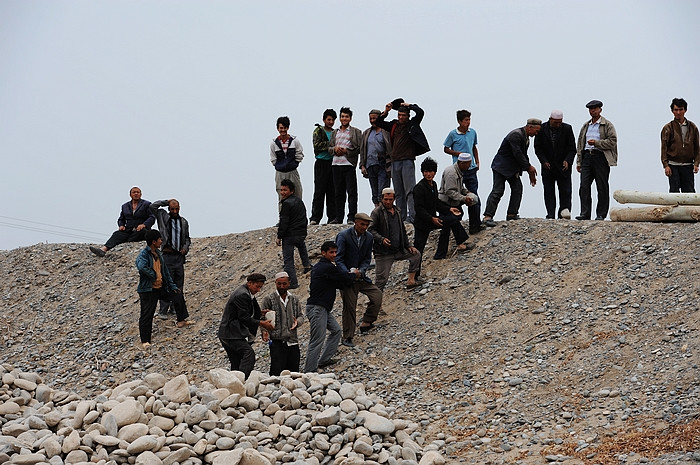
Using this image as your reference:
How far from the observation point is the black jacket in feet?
51.8

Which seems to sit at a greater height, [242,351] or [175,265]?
[175,265]

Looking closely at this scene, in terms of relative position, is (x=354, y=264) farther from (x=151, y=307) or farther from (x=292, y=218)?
(x=151, y=307)

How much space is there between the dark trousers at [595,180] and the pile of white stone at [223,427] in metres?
6.88

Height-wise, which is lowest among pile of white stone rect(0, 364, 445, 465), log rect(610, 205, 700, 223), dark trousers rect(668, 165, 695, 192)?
pile of white stone rect(0, 364, 445, 465)

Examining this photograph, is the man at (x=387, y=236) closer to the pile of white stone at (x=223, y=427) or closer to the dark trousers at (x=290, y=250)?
the dark trousers at (x=290, y=250)

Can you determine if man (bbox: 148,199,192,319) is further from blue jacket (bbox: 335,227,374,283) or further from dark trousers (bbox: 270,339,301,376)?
dark trousers (bbox: 270,339,301,376)

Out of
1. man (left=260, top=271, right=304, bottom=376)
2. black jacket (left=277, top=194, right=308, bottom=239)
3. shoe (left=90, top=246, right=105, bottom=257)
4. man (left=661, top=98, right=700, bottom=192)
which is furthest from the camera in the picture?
shoe (left=90, top=246, right=105, bottom=257)

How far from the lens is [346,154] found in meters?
17.7

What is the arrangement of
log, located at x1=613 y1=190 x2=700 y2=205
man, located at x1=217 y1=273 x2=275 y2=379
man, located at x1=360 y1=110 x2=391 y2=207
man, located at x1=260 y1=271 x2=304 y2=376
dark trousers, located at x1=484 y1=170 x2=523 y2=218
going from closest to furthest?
man, located at x1=217 y1=273 x2=275 y2=379 → man, located at x1=260 y1=271 x2=304 y2=376 → log, located at x1=613 y1=190 x2=700 y2=205 → dark trousers, located at x1=484 y1=170 x2=523 y2=218 → man, located at x1=360 y1=110 x2=391 y2=207

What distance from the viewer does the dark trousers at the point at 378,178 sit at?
1734 cm

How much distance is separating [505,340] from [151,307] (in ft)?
20.2

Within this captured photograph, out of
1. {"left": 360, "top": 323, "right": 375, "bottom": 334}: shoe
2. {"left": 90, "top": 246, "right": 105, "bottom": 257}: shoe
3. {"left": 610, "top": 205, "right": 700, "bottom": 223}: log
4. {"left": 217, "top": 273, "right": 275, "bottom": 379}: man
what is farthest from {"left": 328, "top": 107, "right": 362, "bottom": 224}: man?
{"left": 90, "top": 246, "right": 105, "bottom": 257}: shoe

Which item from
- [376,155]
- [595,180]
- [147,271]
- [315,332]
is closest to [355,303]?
[315,332]

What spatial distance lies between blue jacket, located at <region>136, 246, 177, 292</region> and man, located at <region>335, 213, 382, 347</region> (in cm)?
337
